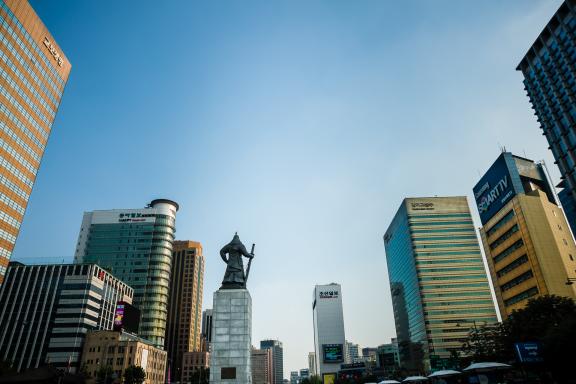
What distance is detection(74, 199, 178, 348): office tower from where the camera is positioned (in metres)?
112

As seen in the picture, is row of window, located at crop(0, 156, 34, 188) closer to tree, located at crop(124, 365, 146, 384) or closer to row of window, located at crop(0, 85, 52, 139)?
Result: row of window, located at crop(0, 85, 52, 139)

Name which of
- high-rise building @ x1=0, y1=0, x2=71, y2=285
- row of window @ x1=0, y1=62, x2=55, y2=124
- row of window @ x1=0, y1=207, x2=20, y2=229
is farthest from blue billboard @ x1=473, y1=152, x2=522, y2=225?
row of window @ x1=0, y1=207, x2=20, y2=229

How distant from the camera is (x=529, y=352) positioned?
26531 mm

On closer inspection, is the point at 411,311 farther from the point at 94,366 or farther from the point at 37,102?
the point at 37,102

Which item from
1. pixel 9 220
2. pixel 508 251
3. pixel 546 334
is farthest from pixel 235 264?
pixel 508 251

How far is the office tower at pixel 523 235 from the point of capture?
233 feet

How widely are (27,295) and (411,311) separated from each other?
115 m

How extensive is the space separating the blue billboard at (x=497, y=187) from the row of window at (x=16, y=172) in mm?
91771

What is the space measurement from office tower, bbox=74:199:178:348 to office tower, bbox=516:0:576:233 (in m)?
104

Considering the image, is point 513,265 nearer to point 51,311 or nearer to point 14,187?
point 14,187

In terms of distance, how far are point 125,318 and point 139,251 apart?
3097cm

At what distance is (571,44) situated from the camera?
6331 centimetres

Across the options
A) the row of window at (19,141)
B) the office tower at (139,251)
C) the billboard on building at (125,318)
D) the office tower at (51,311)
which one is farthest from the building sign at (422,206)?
the row of window at (19,141)

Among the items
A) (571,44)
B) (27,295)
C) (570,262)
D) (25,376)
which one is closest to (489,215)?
(570,262)
